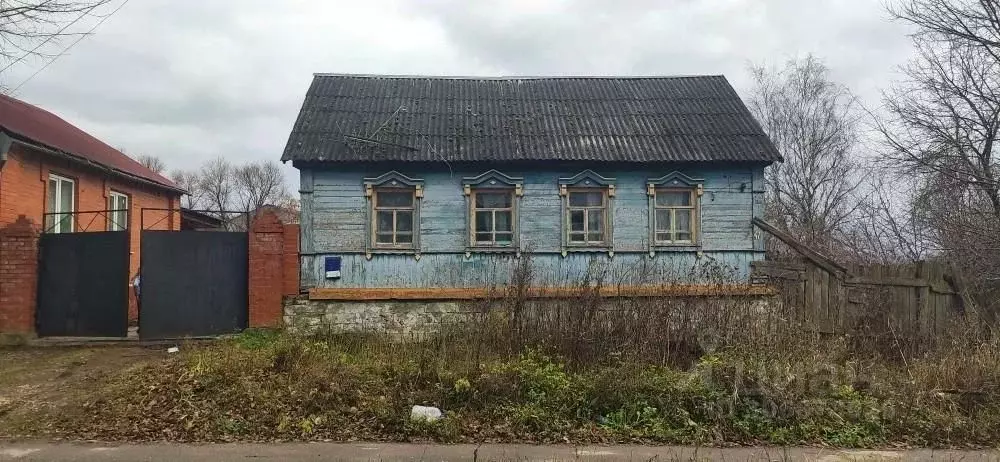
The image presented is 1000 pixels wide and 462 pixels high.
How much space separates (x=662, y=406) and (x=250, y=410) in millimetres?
4261

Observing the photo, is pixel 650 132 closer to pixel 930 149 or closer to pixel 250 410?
pixel 930 149

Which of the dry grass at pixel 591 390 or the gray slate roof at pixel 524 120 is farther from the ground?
the gray slate roof at pixel 524 120

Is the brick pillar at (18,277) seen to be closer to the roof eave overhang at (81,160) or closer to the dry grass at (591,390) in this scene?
the roof eave overhang at (81,160)

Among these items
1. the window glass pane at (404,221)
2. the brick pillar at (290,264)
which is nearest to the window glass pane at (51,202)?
the brick pillar at (290,264)

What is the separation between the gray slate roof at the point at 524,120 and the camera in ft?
43.1

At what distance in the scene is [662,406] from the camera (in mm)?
6531

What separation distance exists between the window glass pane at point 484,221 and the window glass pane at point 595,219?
2.08m

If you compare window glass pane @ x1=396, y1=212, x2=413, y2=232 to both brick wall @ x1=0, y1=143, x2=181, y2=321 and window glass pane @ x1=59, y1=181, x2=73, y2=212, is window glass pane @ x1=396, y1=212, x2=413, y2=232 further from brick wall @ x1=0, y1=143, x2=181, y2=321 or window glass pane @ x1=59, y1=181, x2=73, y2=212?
window glass pane @ x1=59, y1=181, x2=73, y2=212

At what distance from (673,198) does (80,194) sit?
1369 cm

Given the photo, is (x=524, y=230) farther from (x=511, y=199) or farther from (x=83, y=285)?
(x=83, y=285)

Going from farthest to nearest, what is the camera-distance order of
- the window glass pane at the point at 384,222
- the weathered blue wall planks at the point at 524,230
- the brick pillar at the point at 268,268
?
the window glass pane at the point at 384,222, the weathered blue wall planks at the point at 524,230, the brick pillar at the point at 268,268

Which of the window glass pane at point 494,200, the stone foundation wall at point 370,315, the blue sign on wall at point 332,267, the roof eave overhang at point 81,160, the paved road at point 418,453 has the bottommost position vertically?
the paved road at point 418,453

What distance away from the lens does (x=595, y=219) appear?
528 inches

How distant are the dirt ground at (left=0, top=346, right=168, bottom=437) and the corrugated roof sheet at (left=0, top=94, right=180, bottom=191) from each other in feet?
17.1
